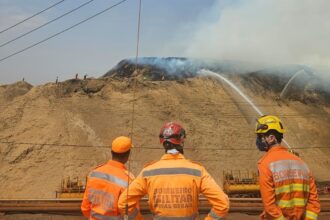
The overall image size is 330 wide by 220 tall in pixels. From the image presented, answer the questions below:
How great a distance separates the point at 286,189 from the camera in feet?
12.2

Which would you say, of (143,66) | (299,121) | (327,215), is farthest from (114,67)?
(327,215)

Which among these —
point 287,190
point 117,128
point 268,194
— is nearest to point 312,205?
point 287,190

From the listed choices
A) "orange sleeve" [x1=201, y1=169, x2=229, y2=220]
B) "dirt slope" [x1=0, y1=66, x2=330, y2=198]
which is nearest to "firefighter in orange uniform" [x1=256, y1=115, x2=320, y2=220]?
"orange sleeve" [x1=201, y1=169, x2=229, y2=220]

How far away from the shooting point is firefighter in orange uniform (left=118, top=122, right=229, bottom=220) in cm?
320

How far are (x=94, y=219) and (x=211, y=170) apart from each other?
98.5 ft

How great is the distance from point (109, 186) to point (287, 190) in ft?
5.51

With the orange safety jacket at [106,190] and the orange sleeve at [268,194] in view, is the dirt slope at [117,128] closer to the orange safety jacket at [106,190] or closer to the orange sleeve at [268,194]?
the orange safety jacket at [106,190]

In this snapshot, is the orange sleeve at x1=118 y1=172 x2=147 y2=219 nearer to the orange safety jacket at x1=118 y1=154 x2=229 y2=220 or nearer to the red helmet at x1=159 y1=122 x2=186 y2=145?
the orange safety jacket at x1=118 y1=154 x2=229 y2=220

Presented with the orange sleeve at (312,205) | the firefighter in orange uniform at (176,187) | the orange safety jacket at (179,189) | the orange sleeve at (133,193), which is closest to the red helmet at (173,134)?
the firefighter in orange uniform at (176,187)

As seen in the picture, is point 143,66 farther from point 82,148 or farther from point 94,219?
point 94,219

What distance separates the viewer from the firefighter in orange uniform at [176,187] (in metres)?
3.20

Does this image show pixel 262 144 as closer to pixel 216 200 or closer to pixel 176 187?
pixel 216 200

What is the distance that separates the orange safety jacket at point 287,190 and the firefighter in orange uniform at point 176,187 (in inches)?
28.4

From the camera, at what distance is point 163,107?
4006cm
